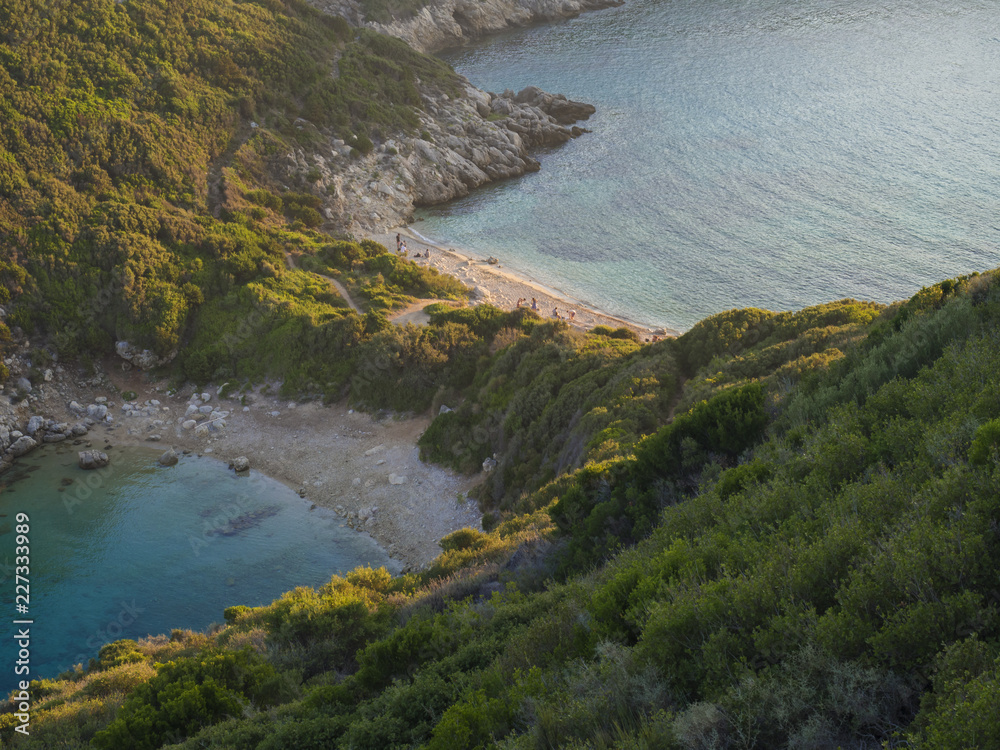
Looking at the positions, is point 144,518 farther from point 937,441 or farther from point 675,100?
point 675,100

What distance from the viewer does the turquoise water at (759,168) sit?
4209cm

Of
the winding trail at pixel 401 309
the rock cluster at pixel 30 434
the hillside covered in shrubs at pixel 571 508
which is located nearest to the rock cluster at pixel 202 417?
the hillside covered in shrubs at pixel 571 508

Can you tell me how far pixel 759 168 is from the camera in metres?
54.1

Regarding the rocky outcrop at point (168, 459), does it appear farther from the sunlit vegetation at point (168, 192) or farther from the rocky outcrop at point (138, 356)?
the rocky outcrop at point (138, 356)

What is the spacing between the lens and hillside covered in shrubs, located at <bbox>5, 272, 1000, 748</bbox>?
20.1 ft

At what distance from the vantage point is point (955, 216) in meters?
45.0

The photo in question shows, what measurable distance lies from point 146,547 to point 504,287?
80.6ft

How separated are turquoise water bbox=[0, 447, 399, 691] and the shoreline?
17.1m

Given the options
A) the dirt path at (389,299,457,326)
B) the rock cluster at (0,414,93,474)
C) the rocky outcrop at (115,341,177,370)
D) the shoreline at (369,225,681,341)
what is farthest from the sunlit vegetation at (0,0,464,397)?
the rock cluster at (0,414,93,474)

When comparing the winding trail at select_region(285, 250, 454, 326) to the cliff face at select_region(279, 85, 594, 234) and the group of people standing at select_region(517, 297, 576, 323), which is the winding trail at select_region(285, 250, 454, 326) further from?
the cliff face at select_region(279, 85, 594, 234)

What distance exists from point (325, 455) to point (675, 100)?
56.2 meters

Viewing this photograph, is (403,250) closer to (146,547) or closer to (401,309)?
(401,309)

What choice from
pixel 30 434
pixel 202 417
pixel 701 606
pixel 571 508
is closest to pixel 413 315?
pixel 202 417

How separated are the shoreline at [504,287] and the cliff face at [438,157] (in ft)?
11.2
